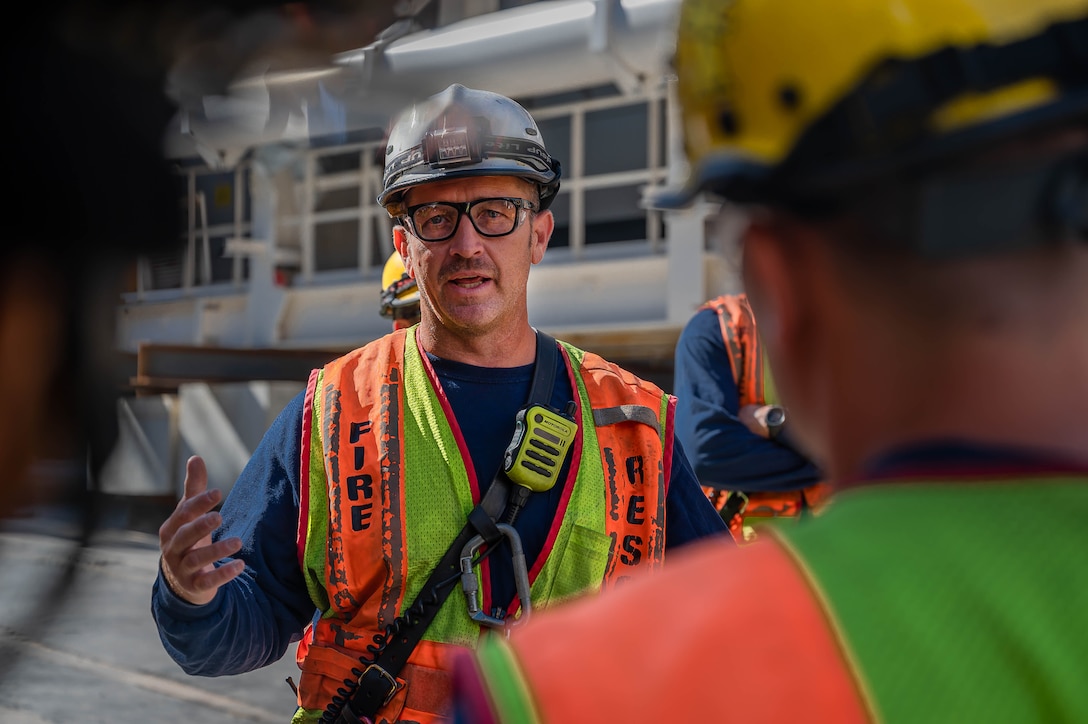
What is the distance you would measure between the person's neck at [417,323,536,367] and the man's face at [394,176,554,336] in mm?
17

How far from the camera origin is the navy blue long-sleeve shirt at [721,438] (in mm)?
3559

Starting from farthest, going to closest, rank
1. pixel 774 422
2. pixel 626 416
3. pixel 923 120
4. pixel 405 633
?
pixel 774 422
pixel 626 416
pixel 405 633
pixel 923 120

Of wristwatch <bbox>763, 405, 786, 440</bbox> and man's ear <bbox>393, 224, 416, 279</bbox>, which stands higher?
man's ear <bbox>393, 224, 416, 279</bbox>

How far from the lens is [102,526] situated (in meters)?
0.98

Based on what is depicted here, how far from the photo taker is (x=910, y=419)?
0.83m

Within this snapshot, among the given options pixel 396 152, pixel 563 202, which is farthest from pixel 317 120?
pixel 563 202

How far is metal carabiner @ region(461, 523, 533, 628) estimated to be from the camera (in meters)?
2.15

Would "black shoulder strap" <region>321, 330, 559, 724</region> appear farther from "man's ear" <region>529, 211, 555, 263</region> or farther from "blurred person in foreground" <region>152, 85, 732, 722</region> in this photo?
"man's ear" <region>529, 211, 555, 263</region>

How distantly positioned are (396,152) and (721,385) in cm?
162

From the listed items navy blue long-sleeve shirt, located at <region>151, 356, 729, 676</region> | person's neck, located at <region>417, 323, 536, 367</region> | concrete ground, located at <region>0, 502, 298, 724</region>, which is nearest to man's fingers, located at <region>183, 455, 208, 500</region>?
navy blue long-sleeve shirt, located at <region>151, 356, 729, 676</region>

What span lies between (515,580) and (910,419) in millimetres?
1455

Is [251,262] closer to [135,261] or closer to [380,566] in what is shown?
[380,566]

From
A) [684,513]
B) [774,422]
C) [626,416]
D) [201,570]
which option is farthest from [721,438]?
[201,570]

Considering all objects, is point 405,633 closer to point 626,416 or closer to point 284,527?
point 284,527
